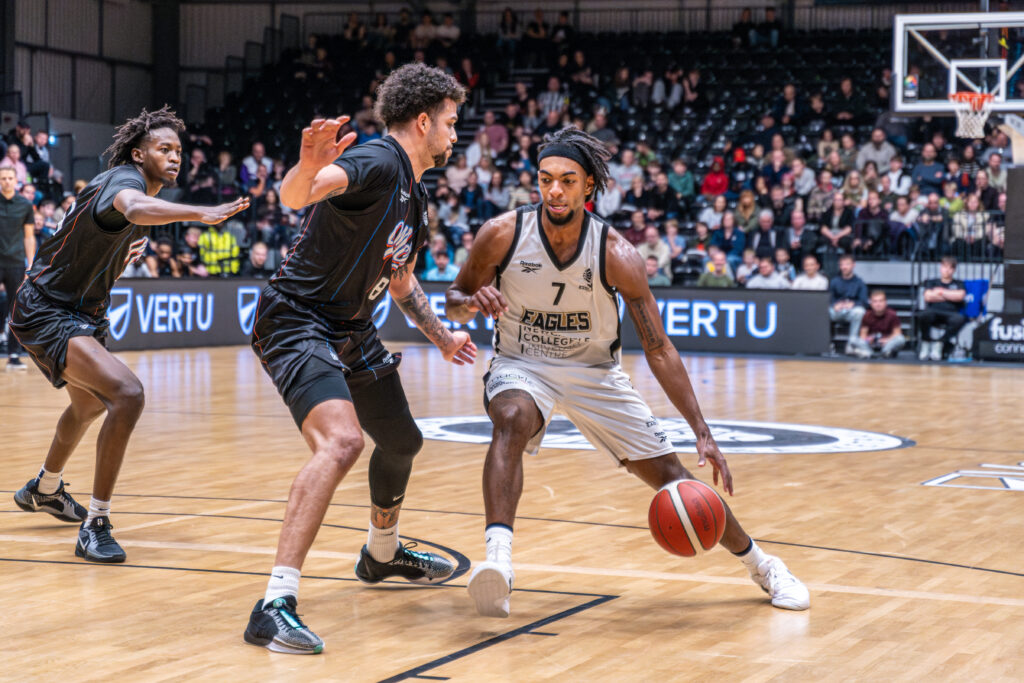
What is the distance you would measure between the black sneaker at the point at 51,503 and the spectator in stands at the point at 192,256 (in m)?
13.6

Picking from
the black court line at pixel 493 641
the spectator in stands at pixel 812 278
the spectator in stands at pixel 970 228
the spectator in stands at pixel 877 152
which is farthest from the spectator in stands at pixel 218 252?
the black court line at pixel 493 641

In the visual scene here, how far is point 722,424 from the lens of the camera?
1077cm

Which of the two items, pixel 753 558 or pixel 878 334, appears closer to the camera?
pixel 753 558

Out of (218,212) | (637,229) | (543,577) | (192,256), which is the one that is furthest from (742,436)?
(192,256)

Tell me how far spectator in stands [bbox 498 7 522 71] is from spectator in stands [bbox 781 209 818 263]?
9343mm

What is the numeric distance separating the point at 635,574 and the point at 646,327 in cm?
106

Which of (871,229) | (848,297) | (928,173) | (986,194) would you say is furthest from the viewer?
(928,173)

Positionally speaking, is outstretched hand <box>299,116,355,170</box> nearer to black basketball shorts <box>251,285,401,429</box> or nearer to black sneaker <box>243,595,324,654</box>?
black basketball shorts <box>251,285,401,429</box>

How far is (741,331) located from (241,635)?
15.4 meters

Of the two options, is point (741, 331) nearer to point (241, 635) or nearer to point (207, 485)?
point (207, 485)

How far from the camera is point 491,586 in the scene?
4508mm

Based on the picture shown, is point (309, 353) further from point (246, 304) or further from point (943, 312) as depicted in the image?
point (246, 304)

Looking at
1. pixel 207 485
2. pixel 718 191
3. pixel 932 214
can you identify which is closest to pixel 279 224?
pixel 718 191

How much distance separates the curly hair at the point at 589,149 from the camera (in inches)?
202
